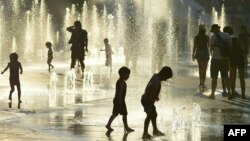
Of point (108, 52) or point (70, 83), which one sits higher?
point (108, 52)

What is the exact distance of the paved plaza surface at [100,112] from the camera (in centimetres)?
1132

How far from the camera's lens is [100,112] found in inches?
559

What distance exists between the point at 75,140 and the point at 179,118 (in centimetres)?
302

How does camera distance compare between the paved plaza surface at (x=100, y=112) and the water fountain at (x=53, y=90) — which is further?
the water fountain at (x=53, y=90)

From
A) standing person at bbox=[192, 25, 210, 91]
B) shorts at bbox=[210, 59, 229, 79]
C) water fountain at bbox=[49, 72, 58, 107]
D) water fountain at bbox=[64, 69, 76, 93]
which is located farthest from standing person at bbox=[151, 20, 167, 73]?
shorts at bbox=[210, 59, 229, 79]

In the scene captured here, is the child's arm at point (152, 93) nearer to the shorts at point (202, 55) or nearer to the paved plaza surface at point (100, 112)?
the paved plaza surface at point (100, 112)

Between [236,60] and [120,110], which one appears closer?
[120,110]

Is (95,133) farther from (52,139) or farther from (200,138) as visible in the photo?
(200,138)

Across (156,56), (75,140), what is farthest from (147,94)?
(156,56)

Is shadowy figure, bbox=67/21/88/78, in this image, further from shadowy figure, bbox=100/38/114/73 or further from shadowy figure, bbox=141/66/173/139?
shadowy figure, bbox=141/66/173/139

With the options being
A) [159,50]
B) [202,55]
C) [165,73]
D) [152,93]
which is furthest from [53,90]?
[165,73]

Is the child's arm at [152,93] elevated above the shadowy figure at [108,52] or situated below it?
below

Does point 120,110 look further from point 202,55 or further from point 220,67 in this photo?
point 202,55

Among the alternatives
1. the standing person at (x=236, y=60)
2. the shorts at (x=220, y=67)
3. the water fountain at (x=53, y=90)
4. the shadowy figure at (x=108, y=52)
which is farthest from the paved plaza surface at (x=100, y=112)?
the shadowy figure at (x=108, y=52)
